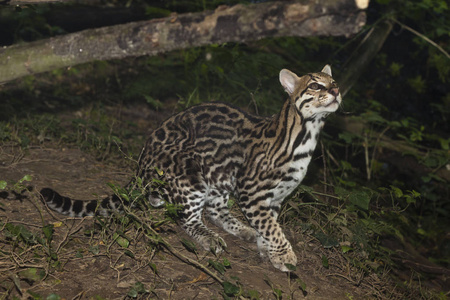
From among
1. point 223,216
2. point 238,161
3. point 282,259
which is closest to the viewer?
point 282,259

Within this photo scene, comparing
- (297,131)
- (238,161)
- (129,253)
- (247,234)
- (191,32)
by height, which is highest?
(191,32)

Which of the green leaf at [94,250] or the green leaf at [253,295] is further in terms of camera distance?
the green leaf at [94,250]

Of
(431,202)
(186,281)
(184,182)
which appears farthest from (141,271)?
(431,202)

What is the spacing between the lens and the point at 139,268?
162 inches

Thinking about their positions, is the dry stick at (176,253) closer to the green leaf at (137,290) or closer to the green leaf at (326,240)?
the green leaf at (137,290)

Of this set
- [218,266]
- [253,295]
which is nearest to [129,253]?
[218,266]

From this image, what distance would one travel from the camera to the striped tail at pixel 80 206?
4543 millimetres

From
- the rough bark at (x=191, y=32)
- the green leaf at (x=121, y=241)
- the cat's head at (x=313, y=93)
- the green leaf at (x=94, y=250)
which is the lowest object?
the green leaf at (x=94, y=250)

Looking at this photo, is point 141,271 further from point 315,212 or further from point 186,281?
point 315,212

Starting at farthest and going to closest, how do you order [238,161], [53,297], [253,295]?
1. [238,161]
2. [253,295]
3. [53,297]

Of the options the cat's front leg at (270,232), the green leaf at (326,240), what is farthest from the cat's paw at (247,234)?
the green leaf at (326,240)

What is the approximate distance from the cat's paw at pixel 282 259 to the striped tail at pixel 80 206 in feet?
4.69

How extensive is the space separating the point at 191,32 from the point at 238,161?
1.44m

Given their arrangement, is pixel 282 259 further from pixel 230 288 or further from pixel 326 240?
pixel 230 288
